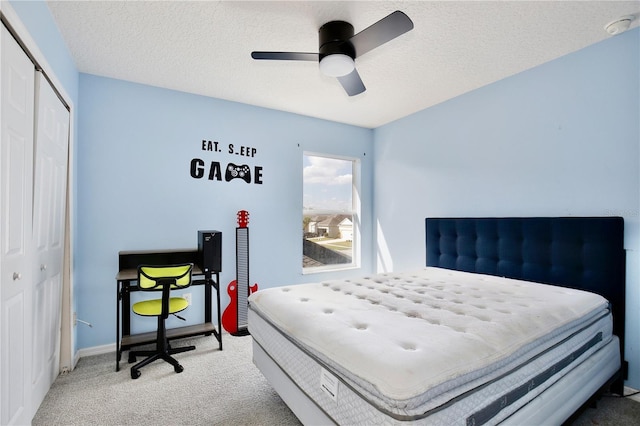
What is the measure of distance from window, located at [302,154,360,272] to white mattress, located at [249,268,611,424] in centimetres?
178

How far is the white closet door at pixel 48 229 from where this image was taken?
182 centimetres

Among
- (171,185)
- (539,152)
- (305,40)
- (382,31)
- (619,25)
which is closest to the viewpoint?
(382,31)

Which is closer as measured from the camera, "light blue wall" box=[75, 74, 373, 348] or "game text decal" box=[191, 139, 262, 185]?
"light blue wall" box=[75, 74, 373, 348]

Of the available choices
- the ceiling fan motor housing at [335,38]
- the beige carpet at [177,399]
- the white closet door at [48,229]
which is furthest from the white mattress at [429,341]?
the ceiling fan motor housing at [335,38]

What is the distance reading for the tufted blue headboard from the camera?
6.98 ft

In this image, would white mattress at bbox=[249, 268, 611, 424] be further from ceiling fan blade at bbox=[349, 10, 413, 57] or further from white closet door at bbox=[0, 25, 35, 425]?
ceiling fan blade at bbox=[349, 10, 413, 57]

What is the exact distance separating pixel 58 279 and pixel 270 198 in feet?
6.70

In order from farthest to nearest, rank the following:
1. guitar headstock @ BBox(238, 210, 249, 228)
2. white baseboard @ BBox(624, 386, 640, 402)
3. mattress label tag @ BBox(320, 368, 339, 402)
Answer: guitar headstock @ BBox(238, 210, 249, 228), white baseboard @ BBox(624, 386, 640, 402), mattress label tag @ BBox(320, 368, 339, 402)

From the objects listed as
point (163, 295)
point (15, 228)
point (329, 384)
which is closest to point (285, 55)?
point (15, 228)

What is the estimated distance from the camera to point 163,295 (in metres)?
2.38

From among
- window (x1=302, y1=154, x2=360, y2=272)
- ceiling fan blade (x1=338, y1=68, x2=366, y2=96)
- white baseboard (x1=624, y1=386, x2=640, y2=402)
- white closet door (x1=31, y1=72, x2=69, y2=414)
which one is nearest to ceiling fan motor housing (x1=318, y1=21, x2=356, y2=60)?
ceiling fan blade (x1=338, y1=68, x2=366, y2=96)

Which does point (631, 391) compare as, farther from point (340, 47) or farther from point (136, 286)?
point (136, 286)

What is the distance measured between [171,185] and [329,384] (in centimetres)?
260

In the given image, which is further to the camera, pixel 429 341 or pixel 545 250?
pixel 545 250
